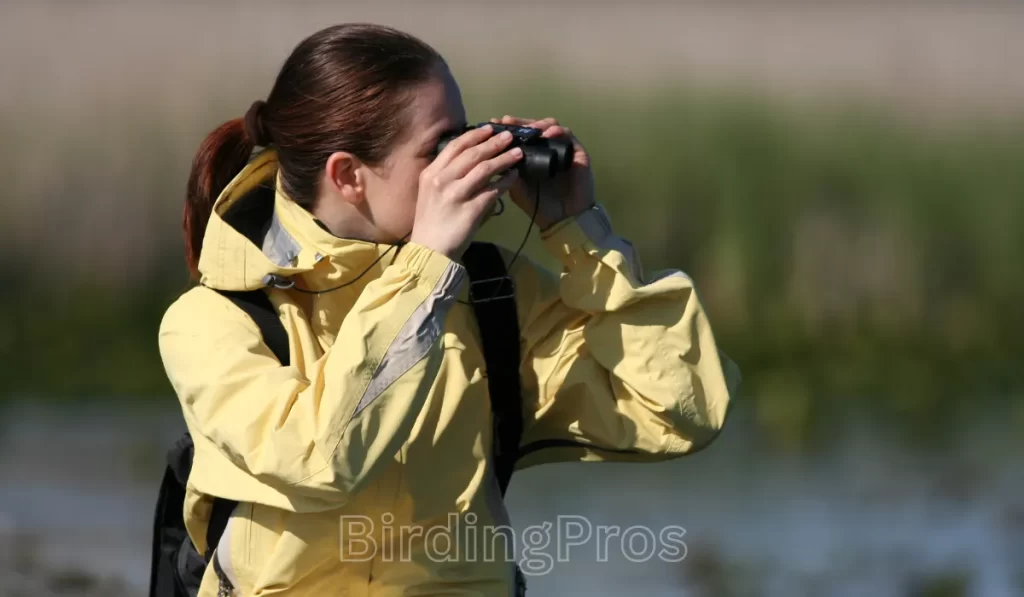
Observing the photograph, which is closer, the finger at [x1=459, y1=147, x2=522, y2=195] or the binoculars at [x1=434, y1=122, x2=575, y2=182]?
the finger at [x1=459, y1=147, x2=522, y2=195]

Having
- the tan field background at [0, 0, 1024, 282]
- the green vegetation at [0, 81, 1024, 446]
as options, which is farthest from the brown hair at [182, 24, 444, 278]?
the tan field background at [0, 0, 1024, 282]

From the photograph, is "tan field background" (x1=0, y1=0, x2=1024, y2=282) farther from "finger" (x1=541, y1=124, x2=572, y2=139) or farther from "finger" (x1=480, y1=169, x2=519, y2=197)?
"finger" (x1=480, y1=169, x2=519, y2=197)

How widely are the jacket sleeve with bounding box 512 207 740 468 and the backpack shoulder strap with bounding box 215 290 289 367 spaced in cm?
47

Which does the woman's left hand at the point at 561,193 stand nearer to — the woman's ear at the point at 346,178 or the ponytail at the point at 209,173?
the woman's ear at the point at 346,178

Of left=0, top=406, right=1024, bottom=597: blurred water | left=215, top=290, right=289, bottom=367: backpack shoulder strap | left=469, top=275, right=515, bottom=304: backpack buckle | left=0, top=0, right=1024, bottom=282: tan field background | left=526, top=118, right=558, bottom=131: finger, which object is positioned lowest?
left=0, top=406, right=1024, bottom=597: blurred water

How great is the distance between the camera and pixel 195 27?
9594 millimetres

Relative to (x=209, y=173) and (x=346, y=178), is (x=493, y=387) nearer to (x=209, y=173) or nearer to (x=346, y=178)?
(x=346, y=178)

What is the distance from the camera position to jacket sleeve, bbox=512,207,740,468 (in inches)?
97.6

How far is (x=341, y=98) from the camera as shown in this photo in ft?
7.73

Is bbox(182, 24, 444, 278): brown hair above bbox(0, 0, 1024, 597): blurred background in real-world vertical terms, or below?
above

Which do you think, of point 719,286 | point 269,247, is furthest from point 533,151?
point 719,286

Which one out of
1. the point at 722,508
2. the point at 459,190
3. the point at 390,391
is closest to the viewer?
the point at 390,391

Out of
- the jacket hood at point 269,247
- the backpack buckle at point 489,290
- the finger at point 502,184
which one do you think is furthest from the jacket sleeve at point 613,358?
the jacket hood at point 269,247

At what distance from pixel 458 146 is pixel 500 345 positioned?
14.7 inches
